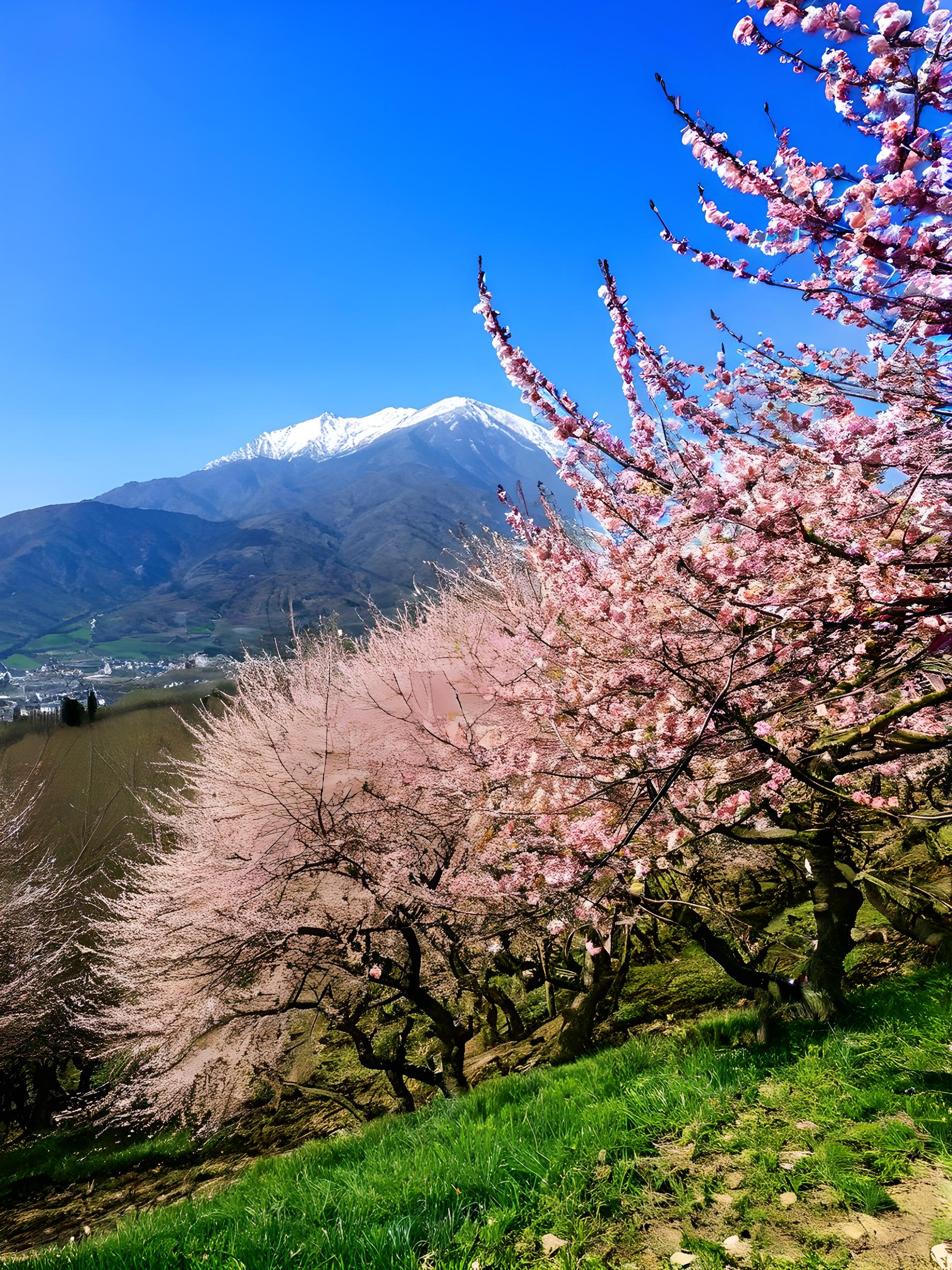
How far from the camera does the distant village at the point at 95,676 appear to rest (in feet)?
309

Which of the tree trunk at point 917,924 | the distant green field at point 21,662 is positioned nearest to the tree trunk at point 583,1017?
the tree trunk at point 917,924

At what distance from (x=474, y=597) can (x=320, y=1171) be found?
317 inches

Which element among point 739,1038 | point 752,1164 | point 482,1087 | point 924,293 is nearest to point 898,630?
point 924,293

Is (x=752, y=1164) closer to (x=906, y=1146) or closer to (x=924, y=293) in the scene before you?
(x=906, y=1146)

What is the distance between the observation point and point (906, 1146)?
3273 mm

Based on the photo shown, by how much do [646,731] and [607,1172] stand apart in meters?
2.76

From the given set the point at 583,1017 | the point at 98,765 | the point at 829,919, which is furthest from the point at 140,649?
the point at 829,919

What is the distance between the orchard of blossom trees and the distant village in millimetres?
72273

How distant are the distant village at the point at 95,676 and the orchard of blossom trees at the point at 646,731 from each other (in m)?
72.3

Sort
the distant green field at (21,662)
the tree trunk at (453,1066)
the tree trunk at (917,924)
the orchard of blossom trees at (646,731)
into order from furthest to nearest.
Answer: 1. the distant green field at (21,662)
2. the tree trunk at (453,1066)
3. the tree trunk at (917,924)
4. the orchard of blossom trees at (646,731)

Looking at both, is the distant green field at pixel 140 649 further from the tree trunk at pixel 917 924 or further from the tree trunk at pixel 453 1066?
the tree trunk at pixel 917 924

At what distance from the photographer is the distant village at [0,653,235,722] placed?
94.1 m

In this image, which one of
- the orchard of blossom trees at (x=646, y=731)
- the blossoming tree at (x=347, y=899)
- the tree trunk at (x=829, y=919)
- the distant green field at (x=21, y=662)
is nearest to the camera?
the orchard of blossom trees at (x=646, y=731)

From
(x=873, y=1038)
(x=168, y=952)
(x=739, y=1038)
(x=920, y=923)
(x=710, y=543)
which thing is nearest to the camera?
(x=710, y=543)
